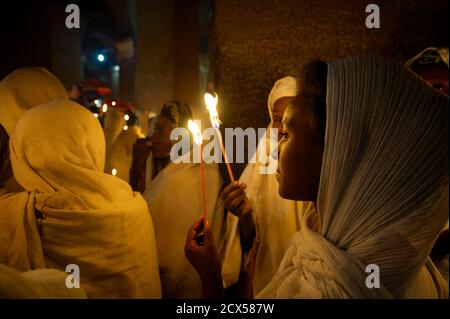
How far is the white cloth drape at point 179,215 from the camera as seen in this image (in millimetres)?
2033

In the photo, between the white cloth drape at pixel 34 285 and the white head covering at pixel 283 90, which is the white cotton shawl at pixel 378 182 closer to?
the white cloth drape at pixel 34 285

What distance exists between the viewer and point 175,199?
2.17 meters

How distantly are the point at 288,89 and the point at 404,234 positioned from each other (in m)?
1.25

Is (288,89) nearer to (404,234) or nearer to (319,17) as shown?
(319,17)

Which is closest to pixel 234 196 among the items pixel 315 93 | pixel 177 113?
pixel 315 93

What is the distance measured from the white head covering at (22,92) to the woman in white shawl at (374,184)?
1.80 m

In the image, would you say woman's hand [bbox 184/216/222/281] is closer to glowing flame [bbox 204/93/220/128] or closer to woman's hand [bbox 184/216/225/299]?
woman's hand [bbox 184/216/225/299]

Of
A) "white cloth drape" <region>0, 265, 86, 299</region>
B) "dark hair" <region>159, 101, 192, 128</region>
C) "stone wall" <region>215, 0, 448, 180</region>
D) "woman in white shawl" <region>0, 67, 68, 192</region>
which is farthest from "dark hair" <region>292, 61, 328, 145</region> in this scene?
"woman in white shawl" <region>0, 67, 68, 192</region>

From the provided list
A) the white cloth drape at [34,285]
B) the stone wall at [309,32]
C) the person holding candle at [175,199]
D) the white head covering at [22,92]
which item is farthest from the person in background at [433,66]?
the white head covering at [22,92]

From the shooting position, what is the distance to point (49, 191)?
4.75ft

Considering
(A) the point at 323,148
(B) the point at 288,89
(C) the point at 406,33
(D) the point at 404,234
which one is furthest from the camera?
(C) the point at 406,33

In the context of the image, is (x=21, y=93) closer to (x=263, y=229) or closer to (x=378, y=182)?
(x=263, y=229)

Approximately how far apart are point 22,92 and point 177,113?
1.05 m
